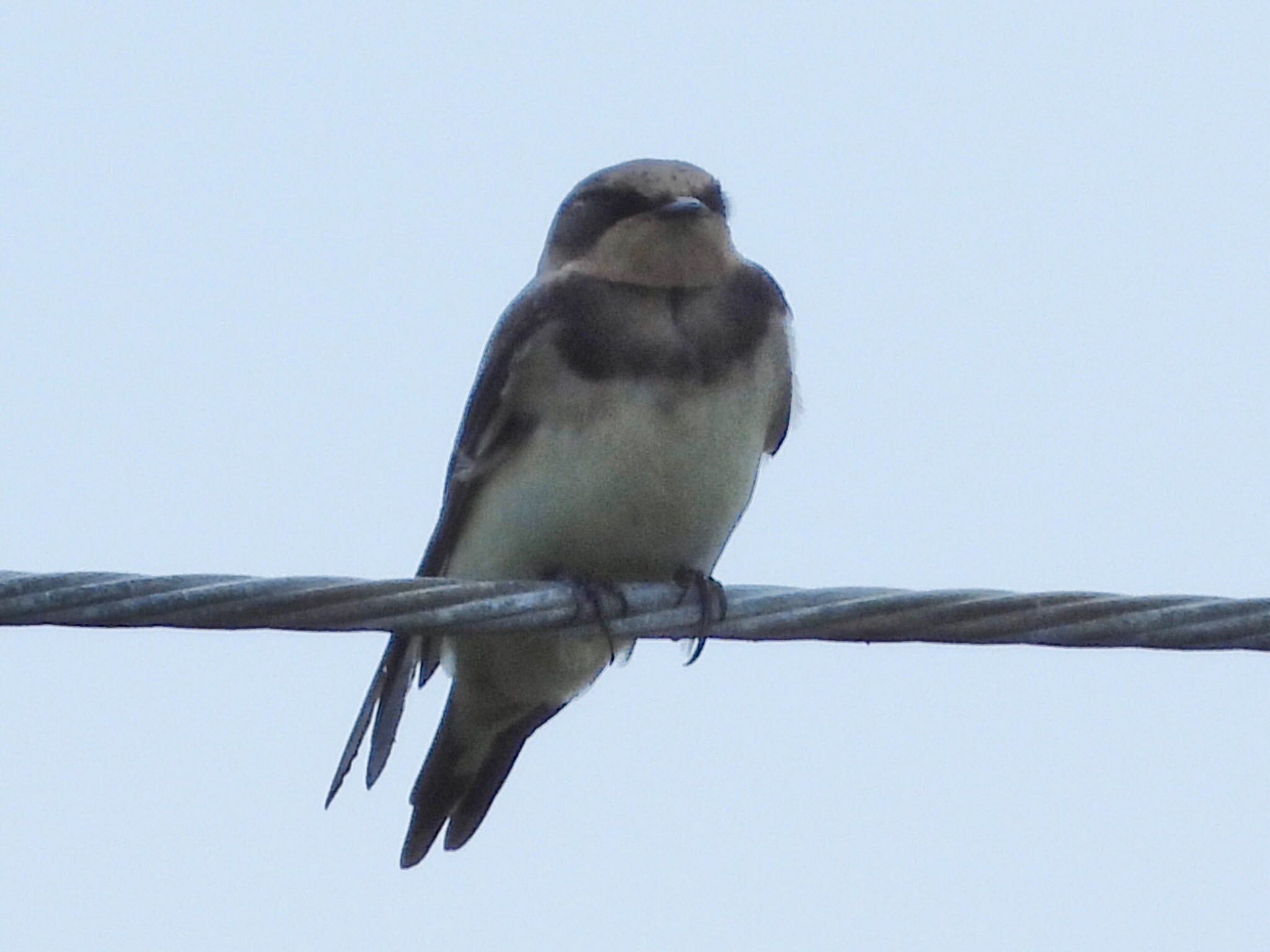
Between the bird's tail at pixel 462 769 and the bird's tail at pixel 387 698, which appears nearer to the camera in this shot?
the bird's tail at pixel 387 698

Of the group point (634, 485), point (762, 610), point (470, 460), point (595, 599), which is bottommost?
point (762, 610)

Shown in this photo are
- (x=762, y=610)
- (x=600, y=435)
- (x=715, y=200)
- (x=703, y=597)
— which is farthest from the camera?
(x=715, y=200)

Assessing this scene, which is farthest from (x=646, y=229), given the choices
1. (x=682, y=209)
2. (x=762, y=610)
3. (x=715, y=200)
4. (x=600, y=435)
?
(x=762, y=610)

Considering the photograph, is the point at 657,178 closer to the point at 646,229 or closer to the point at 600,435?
the point at 646,229

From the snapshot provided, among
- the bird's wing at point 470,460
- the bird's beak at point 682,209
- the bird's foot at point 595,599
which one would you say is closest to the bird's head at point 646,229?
the bird's beak at point 682,209

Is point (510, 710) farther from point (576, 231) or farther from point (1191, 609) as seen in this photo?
point (1191, 609)

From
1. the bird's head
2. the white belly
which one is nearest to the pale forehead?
the bird's head

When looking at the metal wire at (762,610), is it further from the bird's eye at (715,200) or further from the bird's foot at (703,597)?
the bird's eye at (715,200)
